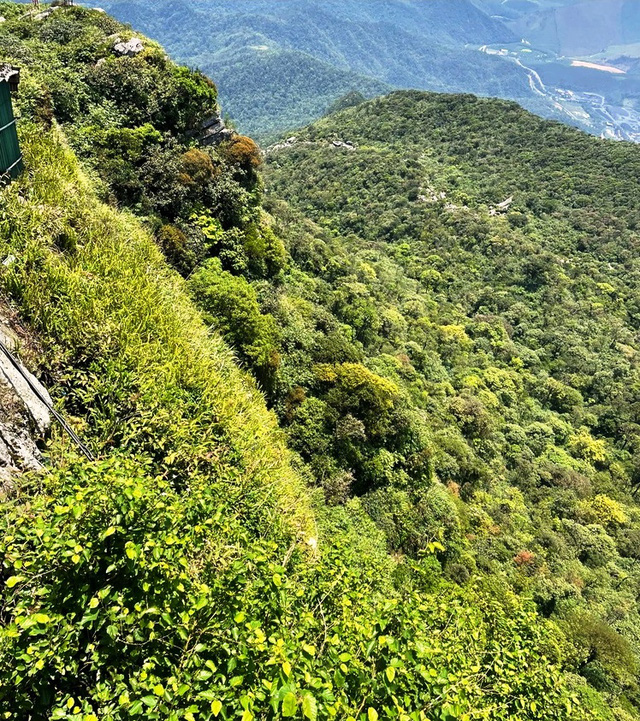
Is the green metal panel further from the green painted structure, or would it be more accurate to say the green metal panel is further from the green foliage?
the green foliage

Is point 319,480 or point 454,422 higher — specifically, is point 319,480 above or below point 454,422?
above

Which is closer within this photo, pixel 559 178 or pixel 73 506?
pixel 73 506

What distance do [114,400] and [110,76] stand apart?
55.1 feet

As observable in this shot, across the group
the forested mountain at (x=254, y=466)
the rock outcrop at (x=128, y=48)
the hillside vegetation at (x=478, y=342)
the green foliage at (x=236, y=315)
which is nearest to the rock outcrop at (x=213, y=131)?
the forested mountain at (x=254, y=466)

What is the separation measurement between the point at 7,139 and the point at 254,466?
725cm

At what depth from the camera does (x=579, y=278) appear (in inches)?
2638

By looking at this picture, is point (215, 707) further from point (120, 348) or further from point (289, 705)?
point (120, 348)

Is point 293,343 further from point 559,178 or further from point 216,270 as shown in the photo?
point 559,178

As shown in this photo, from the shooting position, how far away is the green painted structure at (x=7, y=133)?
7.36 m

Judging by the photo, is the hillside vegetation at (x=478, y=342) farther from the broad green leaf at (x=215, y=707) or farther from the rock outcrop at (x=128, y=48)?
the broad green leaf at (x=215, y=707)

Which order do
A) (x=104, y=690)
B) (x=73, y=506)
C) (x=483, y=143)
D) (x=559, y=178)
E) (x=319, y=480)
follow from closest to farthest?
1. (x=104, y=690)
2. (x=73, y=506)
3. (x=319, y=480)
4. (x=559, y=178)
5. (x=483, y=143)

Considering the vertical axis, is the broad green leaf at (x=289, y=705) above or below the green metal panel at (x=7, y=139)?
below

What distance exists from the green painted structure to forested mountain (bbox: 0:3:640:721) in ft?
1.46

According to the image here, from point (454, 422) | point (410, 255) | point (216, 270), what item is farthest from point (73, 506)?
point (410, 255)
